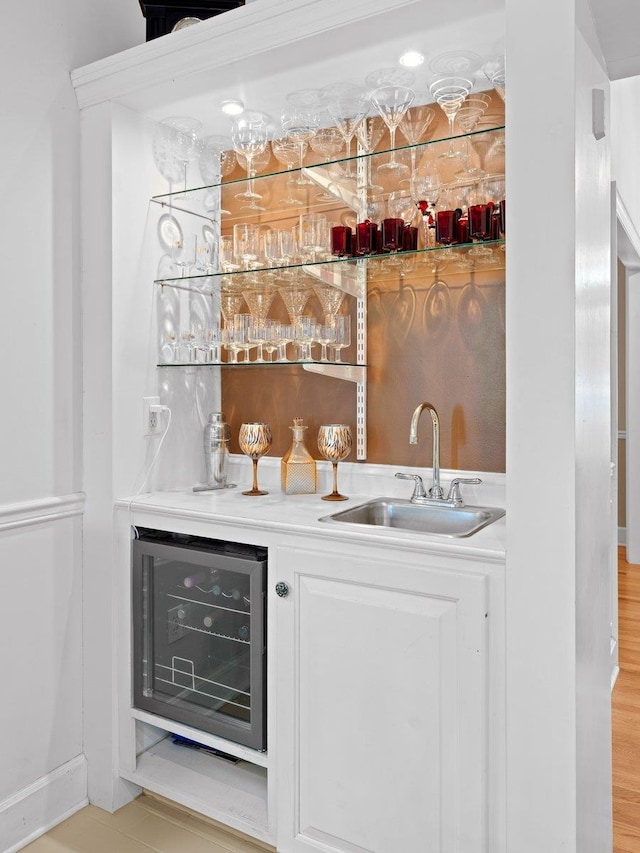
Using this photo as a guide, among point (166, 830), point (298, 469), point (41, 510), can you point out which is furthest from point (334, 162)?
point (166, 830)

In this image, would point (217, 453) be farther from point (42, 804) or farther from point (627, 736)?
point (627, 736)

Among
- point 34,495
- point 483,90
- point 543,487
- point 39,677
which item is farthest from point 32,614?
point 483,90

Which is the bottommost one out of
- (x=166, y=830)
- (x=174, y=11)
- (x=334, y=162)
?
(x=166, y=830)

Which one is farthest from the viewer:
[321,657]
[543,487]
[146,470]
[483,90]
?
[146,470]

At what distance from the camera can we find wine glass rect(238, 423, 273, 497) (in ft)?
7.25

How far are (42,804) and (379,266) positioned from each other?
76.0 inches

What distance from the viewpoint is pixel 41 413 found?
202 cm

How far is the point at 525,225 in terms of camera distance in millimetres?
1410

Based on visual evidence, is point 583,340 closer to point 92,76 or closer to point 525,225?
point 525,225

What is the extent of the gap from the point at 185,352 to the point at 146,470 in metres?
0.43

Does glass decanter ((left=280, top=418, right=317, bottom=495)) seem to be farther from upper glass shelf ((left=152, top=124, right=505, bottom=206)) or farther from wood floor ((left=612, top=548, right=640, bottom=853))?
wood floor ((left=612, top=548, right=640, bottom=853))

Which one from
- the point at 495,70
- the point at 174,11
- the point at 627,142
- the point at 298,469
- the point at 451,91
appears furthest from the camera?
the point at 627,142

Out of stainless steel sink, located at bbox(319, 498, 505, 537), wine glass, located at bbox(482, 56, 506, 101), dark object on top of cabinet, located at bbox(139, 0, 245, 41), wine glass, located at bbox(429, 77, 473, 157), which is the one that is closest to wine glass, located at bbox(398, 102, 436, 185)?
wine glass, located at bbox(429, 77, 473, 157)

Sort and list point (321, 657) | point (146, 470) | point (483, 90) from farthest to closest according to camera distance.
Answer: point (146, 470), point (483, 90), point (321, 657)
